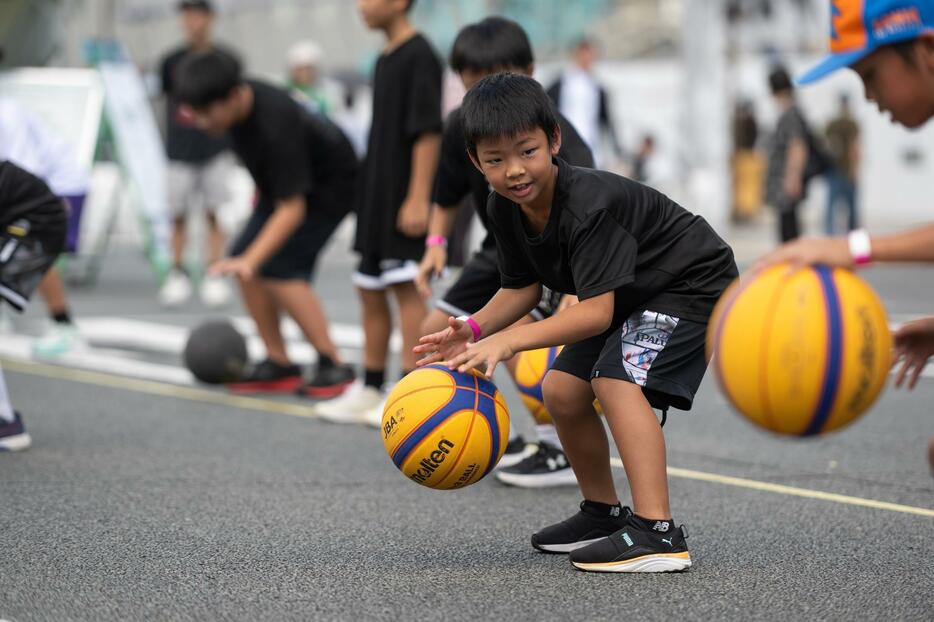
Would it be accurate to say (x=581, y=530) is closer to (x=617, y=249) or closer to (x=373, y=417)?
(x=617, y=249)

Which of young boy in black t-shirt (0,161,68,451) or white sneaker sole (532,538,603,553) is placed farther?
young boy in black t-shirt (0,161,68,451)

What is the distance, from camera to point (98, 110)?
1225 centimetres

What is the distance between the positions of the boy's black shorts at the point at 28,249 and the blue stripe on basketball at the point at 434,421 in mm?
2658

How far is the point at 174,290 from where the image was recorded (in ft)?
41.2

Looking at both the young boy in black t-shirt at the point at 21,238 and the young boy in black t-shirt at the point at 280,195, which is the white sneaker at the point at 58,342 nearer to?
the young boy in black t-shirt at the point at 280,195

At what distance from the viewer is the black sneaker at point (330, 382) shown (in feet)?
26.3

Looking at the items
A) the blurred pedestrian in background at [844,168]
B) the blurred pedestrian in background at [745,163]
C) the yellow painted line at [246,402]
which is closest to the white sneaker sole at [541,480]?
the yellow painted line at [246,402]

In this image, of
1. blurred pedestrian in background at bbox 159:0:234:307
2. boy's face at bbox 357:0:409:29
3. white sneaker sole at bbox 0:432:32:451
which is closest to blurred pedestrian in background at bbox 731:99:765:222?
blurred pedestrian in background at bbox 159:0:234:307

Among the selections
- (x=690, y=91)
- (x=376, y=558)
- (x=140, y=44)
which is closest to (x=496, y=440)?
(x=376, y=558)

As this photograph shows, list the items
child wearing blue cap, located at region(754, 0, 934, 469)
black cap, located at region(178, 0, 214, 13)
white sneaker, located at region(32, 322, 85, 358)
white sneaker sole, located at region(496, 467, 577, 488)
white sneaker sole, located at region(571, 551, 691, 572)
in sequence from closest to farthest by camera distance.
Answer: child wearing blue cap, located at region(754, 0, 934, 469) < white sneaker sole, located at region(571, 551, 691, 572) < white sneaker sole, located at region(496, 467, 577, 488) < white sneaker, located at region(32, 322, 85, 358) < black cap, located at region(178, 0, 214, 13)

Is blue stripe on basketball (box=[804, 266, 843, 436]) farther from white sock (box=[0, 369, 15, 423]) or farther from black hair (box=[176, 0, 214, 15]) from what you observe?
→ black hair (box=[176, 0, 214, 15])

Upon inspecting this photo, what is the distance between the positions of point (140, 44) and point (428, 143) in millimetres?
26994

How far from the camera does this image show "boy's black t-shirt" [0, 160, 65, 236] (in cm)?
627

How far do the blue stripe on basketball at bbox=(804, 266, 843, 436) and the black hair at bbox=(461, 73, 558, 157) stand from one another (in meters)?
1.06
